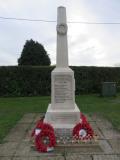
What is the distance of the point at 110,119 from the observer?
10.7 m

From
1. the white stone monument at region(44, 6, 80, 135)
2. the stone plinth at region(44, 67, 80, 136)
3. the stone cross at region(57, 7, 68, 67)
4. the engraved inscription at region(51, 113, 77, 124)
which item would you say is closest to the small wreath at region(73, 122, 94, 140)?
the white stone monument at region(44, 6, 80, 135)

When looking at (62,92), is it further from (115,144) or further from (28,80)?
(28,80)

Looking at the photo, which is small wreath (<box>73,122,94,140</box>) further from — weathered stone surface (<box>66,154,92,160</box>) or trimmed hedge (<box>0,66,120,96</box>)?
trimmed hedge (<box>0,66,120,96</box>)

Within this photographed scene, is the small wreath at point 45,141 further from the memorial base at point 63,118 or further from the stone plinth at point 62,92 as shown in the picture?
the stone plinth at point 62,92

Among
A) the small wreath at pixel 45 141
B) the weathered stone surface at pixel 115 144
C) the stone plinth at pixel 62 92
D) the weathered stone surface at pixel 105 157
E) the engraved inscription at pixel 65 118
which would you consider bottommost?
the weathered stone surface at pixel 105 157

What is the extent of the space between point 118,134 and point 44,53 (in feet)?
57.2

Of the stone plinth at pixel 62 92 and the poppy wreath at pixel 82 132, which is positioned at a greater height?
the stone plinth at pixel 62 92

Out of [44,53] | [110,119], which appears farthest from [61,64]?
[44,53]

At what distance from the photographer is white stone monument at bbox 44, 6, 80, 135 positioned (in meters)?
7.84

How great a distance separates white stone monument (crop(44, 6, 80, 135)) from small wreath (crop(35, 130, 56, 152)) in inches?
33.6

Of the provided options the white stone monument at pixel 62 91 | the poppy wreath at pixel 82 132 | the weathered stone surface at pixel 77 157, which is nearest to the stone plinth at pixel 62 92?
the white stone monument at pixel 62 91

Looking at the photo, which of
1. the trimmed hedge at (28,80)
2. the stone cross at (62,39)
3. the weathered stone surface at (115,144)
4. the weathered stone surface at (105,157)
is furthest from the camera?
the trimmed hedge at (28,80)

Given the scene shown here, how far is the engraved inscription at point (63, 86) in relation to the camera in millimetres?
8016

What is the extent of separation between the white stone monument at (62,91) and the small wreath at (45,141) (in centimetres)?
85
